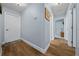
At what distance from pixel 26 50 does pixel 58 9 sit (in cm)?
85

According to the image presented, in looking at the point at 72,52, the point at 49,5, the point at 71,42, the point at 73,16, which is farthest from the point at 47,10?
the point at 72,52

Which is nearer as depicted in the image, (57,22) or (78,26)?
(78,26)

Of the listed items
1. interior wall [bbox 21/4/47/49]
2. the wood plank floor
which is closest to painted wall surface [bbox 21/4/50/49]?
interior wall [bbox 21/4/47/49]

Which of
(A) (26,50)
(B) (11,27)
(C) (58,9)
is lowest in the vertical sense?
(A) (26,50)

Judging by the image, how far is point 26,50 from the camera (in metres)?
1.32

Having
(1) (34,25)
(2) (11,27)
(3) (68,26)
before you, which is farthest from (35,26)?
(3) (68,26)

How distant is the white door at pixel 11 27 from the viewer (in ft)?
Result: 4.32

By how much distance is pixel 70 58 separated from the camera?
4.20 ft

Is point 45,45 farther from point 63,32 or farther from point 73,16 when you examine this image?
point 73,16

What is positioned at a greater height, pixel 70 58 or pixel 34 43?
pixel 34 43

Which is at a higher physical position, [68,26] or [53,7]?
[53,7]

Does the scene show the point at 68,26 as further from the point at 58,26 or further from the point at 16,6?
the point at 16,6

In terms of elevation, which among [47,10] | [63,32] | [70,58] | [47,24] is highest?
[47,10]

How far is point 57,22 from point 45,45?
1.45 ft
